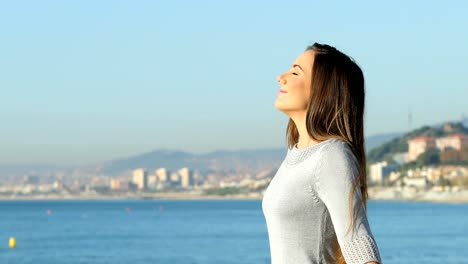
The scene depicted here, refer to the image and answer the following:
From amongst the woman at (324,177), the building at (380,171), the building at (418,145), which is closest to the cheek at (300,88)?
the woman at (324,177)

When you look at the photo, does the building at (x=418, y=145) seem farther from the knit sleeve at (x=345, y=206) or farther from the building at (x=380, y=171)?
the knit sleeve at (x=345, y=206)

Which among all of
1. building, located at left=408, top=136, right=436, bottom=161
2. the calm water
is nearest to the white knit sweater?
the calm water

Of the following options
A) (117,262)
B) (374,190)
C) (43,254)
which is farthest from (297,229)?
(374,190)

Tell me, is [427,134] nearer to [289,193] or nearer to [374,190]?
[374,190]

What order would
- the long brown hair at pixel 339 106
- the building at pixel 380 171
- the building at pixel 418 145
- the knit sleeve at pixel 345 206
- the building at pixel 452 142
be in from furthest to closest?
the building at pixel 452 142 → the building at pixel 418 145 → the building at pixel 380 171 → the long brown hair at pixel 339 106 → the knit sleeve at pixel 345 206

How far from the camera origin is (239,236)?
64.2 meters

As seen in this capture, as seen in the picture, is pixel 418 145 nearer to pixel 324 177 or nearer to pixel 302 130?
pixel 302 130

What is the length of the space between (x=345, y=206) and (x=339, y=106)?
246 millimetres

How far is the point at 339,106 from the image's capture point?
2.63 meters

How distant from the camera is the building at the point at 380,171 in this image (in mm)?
180875

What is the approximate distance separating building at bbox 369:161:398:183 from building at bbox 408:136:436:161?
13.0ft

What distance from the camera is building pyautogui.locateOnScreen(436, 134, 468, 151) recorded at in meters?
189

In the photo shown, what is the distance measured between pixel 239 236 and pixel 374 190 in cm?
12098

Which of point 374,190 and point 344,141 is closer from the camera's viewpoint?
point 344,141
